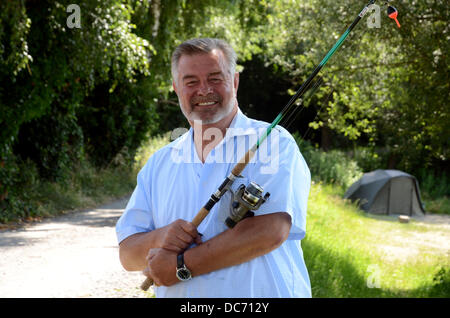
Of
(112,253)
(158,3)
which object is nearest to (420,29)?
(112,253)

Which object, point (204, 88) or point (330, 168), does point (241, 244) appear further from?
point (330, 168)

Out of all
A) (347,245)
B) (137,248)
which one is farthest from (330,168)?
(137,248)

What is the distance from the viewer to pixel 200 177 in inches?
91.9

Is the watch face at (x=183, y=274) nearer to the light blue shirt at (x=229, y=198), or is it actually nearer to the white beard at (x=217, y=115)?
the light blue shirt at (x=229, y=198)

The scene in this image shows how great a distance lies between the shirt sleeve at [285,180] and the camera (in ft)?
7.01

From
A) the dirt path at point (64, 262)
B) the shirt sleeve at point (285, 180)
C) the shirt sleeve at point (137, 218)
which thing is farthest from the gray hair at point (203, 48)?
the dirt path at point (64, 262)

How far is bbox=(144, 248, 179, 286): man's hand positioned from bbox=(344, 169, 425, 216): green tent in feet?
61.6

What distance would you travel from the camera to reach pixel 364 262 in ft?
31.6

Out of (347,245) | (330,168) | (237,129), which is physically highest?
(237,129)

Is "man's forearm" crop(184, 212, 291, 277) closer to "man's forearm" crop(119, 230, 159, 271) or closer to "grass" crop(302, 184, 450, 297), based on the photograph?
"man's forearm" crop(119, 230, 159, 271)

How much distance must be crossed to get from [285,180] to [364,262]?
7.91 metres

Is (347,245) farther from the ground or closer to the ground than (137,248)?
closer to the ground
